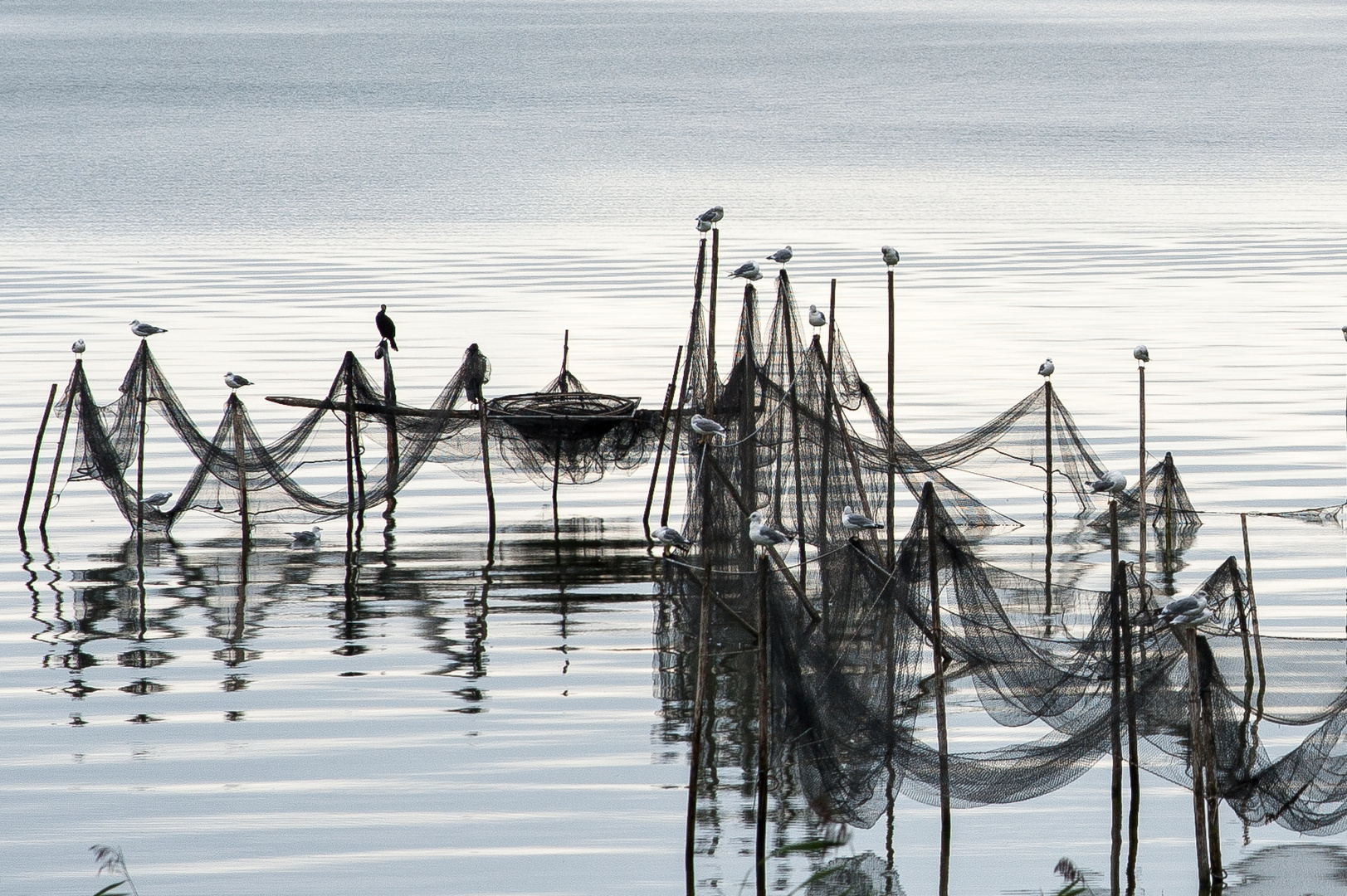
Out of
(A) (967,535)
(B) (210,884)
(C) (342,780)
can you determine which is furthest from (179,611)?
(A) (967,535)

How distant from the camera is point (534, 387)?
21531 mm

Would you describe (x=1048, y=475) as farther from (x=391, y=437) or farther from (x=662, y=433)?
(x=391, y=437)

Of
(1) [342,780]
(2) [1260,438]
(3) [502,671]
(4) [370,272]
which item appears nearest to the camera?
(1) [342,780]

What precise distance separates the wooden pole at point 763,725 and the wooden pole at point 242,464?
680 cm

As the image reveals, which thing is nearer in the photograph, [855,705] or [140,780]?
[855,705]

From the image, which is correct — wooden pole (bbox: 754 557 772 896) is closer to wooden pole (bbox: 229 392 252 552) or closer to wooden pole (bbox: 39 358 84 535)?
wooden pole (bbox: 229 392 252 552)

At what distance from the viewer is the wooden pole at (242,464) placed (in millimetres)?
14172

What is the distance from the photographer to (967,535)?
1458 cm

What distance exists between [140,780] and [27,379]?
42.2 ft

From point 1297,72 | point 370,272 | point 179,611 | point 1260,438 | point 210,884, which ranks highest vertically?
point 1297,72

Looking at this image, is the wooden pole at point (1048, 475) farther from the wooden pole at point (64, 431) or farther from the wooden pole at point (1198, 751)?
the wooden pole at point (64, 431)

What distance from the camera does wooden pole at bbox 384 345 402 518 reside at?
1555 centimetres

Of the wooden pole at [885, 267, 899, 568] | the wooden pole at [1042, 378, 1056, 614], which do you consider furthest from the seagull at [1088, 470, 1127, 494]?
the wooden pole at [1042, 378, 1056, 614]

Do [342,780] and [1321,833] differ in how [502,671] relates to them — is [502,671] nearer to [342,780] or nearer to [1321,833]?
[342,780]
